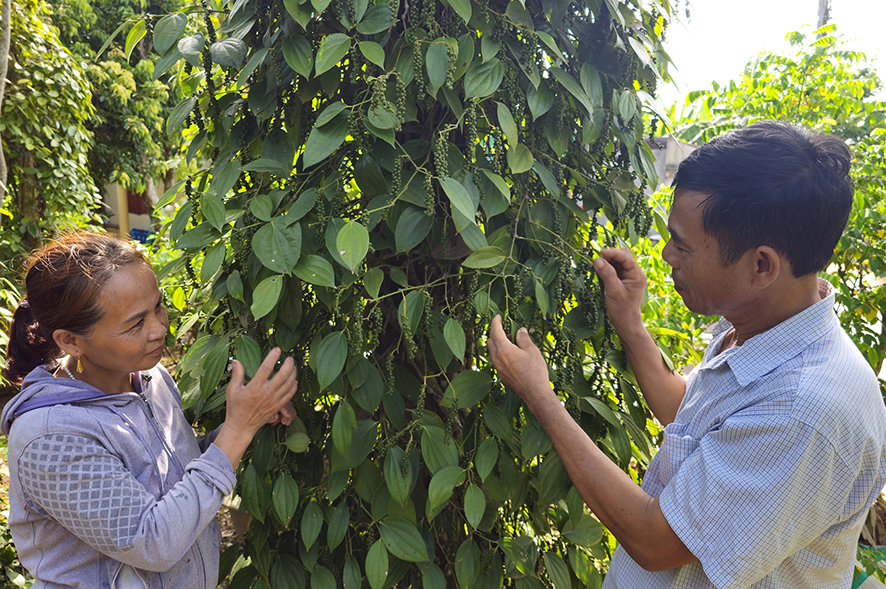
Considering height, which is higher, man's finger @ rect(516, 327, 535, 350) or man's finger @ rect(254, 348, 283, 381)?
man's finger @ rect(516, 327, 535, 350)

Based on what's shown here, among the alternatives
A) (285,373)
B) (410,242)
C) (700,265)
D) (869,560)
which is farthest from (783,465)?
(869,560)

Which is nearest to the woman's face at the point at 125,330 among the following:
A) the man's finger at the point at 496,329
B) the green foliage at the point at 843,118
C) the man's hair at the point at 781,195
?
the man's finger at the point at 496,329

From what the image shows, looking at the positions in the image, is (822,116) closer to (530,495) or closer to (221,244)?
(530,495)

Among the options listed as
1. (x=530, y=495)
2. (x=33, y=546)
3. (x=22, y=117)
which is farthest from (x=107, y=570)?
(x=22, y=117)

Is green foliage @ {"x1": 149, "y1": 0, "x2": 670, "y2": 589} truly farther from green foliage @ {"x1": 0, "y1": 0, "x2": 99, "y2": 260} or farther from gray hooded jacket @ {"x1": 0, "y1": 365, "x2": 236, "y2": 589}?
green foliage @ {"x1": 0, "y1": 0, "x2": 99, "y2": 260}

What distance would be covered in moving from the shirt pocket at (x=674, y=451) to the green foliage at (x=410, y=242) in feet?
0.28

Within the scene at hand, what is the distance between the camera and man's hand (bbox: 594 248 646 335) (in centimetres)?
115

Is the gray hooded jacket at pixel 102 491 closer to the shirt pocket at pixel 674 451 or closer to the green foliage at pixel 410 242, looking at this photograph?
the green foliage at pixel 410 242

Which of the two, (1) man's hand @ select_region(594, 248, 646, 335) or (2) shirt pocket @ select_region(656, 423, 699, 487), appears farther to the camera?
(1) man's hand @ select_region(594, 248, 646, 335)

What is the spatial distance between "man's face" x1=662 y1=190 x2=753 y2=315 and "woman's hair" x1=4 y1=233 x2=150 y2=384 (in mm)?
878

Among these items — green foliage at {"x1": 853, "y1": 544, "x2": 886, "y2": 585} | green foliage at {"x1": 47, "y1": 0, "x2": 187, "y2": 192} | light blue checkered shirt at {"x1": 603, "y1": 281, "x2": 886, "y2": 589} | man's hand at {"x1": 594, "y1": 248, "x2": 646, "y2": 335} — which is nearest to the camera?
light blue checkered shirt at {"x1": 603, "y1": 281, "x2": 886, "y2": 589}

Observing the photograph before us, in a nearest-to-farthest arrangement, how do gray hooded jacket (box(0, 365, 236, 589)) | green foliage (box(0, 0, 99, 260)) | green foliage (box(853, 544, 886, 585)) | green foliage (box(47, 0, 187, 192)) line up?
1. gray hooded jacket (box(0, 365, 236, 589))
2. green foliage (box(853, 544, 886, 585))
3. green foliage (box(0, 0, 99, 260))
4. green foliage (box(47, 0, 187, 192))

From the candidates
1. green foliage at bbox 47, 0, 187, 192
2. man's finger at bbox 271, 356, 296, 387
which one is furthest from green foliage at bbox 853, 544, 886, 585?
green foliage at bbox 47, 0, 187, 192

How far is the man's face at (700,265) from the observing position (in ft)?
3.05
